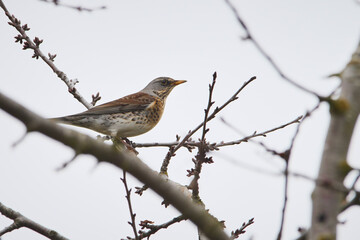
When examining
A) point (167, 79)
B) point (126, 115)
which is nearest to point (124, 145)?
point (126, 115)

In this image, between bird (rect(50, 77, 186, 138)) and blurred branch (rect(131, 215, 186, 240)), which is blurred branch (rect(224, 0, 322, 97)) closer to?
blurred branch (rect(131, 215, 186, 240))

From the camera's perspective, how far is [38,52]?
6.95 m

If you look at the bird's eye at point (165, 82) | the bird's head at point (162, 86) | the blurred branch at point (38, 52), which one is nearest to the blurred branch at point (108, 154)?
the blurred branch at point (38, 52)

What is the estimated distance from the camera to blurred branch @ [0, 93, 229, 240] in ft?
5.94

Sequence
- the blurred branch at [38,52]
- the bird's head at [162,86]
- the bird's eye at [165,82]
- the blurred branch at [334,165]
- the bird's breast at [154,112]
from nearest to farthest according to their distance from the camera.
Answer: the blurred branch at [334,165] → the blurred branch at [38,52] → the bird's breast at [154,112] → the bird's head at [162,86] → the bird's eye at [165,82]

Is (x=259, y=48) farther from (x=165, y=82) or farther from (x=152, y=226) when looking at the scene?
(x=165, y=82)

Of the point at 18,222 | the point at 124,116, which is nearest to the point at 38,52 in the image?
the point at 124,116

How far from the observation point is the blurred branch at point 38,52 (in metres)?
6.50

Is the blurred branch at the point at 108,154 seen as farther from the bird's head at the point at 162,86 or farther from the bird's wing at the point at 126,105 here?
the bird's head at the point at 162,86

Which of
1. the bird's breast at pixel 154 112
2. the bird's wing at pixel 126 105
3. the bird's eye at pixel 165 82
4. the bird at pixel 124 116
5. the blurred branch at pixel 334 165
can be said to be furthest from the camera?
the bird's eye at pixel 165 82

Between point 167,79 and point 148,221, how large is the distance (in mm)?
6176

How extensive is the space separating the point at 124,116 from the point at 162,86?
233 cm

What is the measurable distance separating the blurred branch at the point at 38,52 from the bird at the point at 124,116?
297mm

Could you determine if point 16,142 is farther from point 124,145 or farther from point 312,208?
point 124,145
